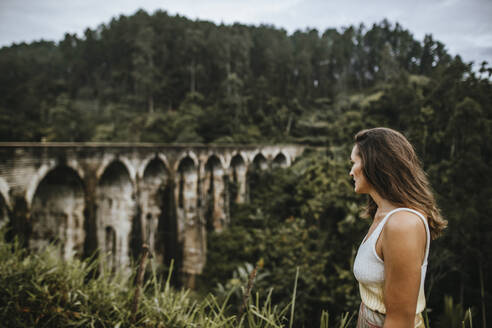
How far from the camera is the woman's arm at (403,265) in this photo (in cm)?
93

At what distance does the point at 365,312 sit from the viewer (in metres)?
1.19

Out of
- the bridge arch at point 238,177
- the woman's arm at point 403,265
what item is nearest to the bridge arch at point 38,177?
the woman's arm at point 403,265

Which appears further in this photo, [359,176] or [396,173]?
[359,176]

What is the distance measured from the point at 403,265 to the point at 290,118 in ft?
105

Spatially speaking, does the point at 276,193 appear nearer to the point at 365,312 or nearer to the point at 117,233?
the point at 117,233

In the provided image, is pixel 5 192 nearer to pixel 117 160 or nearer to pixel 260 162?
pixel 117 160

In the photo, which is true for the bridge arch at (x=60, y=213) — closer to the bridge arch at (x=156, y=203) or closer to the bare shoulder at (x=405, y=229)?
the bridge arch at (x=156, y=203)

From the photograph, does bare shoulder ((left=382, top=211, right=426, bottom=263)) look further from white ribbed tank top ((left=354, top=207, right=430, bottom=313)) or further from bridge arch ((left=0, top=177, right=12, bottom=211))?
bridge arch ((left=0, top=177, right=12, bottom=211))

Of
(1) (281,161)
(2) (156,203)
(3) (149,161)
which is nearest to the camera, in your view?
(3) (149,161)

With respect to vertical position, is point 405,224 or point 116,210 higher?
point 405,224

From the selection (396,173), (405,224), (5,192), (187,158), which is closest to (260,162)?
(187,158)

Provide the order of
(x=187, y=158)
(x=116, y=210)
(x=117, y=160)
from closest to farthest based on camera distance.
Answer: (x=117, y=160) < (x=116, y=210) < (x=187, y=158)

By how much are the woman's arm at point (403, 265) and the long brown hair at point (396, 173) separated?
0.15 metres

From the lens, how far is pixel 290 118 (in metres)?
32.0
